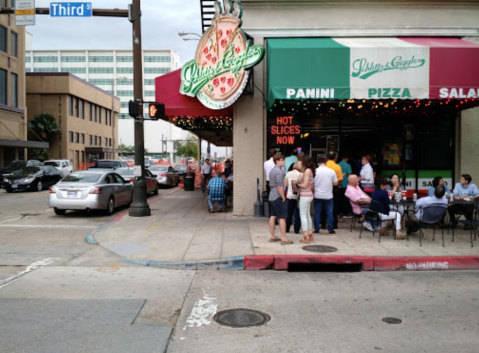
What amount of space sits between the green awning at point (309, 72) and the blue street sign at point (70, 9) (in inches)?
217

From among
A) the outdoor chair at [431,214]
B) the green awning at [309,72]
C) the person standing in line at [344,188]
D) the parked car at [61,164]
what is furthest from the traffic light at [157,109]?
the parked car at [61,164]

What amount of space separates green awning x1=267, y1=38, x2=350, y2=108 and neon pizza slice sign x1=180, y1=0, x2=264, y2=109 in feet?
2.40

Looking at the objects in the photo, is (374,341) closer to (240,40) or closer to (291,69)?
(291,69)

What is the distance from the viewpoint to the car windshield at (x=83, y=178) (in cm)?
1338

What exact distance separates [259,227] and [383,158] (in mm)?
5038

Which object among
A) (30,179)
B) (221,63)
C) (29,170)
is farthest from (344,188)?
(29,170)

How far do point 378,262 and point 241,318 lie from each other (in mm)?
3397

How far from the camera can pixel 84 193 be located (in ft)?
42.2

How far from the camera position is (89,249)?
880 cm

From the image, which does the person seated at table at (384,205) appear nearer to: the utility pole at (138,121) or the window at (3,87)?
the utility pole at (138,121)

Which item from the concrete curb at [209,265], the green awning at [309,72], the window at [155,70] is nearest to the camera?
the concrete curb at [209,265]

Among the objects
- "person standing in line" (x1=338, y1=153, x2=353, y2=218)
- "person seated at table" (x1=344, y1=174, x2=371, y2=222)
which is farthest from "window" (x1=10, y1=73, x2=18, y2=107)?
"person seated at table" (x1=344, y1=174, x2=371, y2=222)

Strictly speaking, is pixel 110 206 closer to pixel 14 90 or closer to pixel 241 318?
pixel 241 318

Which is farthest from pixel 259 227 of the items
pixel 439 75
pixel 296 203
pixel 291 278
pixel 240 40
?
pixel 439 75
